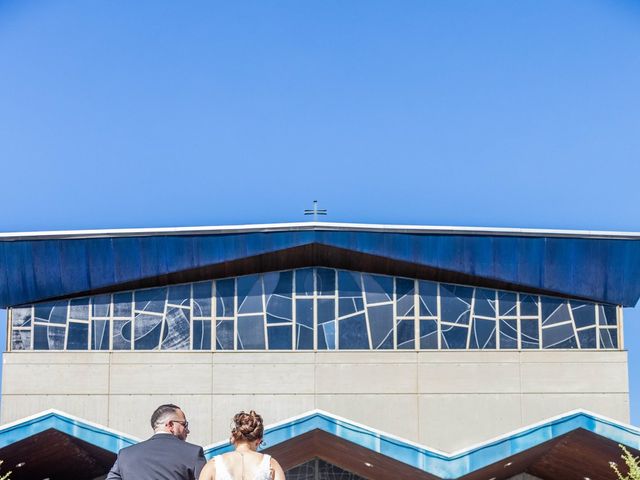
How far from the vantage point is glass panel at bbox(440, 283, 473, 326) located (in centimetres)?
3077

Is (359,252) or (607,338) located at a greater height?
(359,252)

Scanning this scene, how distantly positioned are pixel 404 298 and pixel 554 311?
12.3 ft

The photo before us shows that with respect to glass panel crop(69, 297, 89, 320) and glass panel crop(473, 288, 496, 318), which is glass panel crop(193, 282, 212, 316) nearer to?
glass panel crop(69, 297, 89, 320)

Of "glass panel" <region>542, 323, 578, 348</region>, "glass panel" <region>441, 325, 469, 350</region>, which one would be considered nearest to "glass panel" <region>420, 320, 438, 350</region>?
"glass panel" <region>441, 325, 469, 350</region>

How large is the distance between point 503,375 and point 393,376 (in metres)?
2.72

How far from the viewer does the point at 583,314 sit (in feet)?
102

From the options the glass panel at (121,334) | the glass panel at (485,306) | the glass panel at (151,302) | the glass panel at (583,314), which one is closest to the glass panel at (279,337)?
the glass panel at (151,302)

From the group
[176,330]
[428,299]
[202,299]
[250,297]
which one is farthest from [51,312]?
[428,299]

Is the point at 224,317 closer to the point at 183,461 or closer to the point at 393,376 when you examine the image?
the point at 393,376

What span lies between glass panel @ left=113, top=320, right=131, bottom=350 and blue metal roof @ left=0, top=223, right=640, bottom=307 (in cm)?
97

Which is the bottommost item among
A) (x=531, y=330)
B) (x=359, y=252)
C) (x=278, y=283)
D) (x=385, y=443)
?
(x=385, y=443)

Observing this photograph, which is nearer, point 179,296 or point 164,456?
point 164,456

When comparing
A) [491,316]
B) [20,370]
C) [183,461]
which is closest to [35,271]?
[20,370]

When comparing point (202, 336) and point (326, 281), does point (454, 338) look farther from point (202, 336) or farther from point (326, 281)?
point (202, 336)
